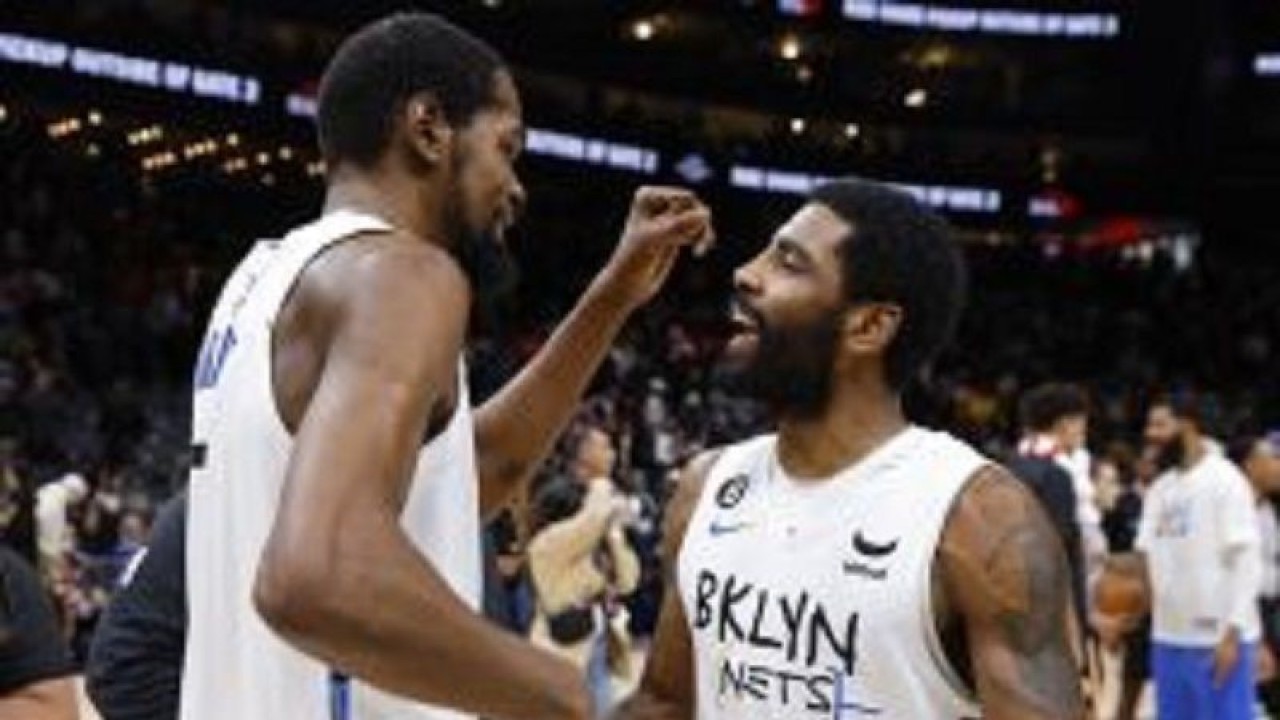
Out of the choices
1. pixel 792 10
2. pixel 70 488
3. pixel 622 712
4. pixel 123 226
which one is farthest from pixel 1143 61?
pixel 622 712

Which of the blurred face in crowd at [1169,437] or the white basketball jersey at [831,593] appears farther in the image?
the blurred face in crowd at [1169,437]

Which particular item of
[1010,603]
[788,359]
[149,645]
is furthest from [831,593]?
[149,645]

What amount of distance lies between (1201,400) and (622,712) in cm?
614

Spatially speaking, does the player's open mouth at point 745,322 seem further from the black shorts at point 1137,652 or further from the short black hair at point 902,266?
the black shorts at point 1137,652

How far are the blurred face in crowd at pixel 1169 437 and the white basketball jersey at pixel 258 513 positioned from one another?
6983 mm

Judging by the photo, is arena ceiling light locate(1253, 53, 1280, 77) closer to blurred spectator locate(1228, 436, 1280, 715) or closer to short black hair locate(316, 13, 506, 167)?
blurred spectator locate(1228, 436, 1280, 715)

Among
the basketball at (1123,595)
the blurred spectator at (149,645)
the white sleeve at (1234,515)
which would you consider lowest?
the basketball at (1123,595)

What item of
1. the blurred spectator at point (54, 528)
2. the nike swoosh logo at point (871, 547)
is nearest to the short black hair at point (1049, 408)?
the blurred spectator at point (54, 528)

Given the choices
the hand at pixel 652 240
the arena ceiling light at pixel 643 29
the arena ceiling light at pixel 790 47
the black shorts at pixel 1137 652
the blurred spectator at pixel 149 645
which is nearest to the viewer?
the hand at pixel 652 240

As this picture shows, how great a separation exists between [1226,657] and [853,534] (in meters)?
6.03

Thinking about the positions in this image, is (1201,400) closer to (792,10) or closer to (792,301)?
(792,301)

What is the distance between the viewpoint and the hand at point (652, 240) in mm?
3070

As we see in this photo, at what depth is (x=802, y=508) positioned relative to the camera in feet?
10.1

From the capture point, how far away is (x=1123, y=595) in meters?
9.97
